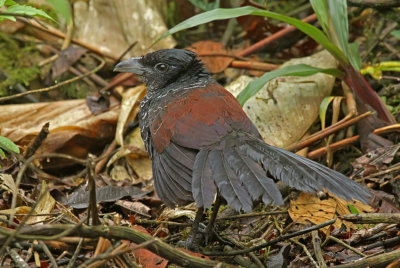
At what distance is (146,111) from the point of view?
166 inches

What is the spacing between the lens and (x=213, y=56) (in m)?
5.89

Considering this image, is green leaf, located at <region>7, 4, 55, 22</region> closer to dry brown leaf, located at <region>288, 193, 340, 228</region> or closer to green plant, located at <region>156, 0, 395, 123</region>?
green plant, located at <region>156, 0, 395, 123</region>

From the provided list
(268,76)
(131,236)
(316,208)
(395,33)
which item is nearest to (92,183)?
(131,236)

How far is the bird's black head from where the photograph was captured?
14.6 feet

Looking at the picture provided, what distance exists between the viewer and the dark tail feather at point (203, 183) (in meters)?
2.97

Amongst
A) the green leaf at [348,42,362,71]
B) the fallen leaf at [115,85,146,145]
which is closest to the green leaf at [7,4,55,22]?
the fallen leaf at [115,85,146,145]

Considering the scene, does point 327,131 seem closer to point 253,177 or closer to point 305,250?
point 305,250

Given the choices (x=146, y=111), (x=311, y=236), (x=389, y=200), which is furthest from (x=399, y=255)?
(x=146, y=111)

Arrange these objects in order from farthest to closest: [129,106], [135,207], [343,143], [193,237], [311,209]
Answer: [129,106]
[343,143]
[135,207]
[311,209]
[193,237]

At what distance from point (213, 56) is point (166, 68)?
1.45 m

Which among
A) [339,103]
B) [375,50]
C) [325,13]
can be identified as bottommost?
[339,103]

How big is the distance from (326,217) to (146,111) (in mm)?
1564

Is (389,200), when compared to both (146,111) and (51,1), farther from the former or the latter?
(51,1)

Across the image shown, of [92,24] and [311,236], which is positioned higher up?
[92,24]
